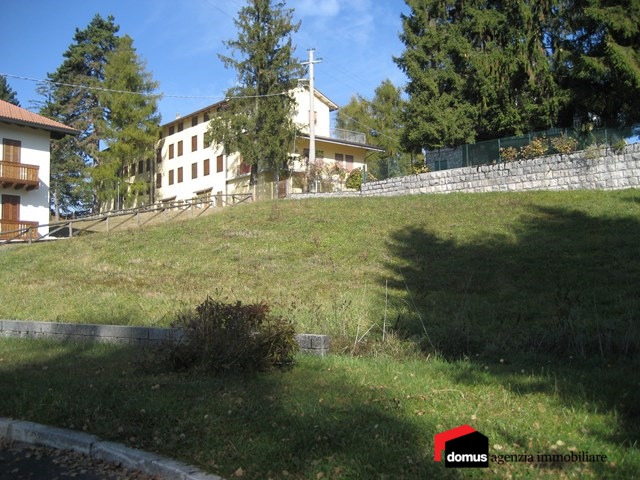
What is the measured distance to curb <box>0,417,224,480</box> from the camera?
13.4 ft

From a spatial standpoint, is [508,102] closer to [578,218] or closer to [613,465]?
[578,218]

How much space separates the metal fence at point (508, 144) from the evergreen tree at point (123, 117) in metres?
26.9

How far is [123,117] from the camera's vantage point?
4675 centimetres

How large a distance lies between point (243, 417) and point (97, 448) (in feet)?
3.93

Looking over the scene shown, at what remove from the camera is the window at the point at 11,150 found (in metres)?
34.0

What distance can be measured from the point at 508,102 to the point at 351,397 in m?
24.9


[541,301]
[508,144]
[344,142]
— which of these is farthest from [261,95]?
[541,301]

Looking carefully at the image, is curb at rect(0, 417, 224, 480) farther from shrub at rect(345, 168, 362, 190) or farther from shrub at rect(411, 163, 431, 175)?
shrub at rect(345, 168, 362, 190)

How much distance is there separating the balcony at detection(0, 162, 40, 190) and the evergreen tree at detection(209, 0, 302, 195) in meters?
12.0

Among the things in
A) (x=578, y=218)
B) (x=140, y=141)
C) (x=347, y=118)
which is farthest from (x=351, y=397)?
(x=347, y=118)

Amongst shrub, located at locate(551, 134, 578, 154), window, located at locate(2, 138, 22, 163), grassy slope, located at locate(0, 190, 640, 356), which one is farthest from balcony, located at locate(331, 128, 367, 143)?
shrub, located at locate(551, 134, 578, 154)

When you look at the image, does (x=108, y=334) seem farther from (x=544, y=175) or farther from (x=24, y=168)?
(x=24, y=168)

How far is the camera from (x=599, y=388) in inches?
204

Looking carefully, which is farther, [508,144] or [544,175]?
[508,144]
